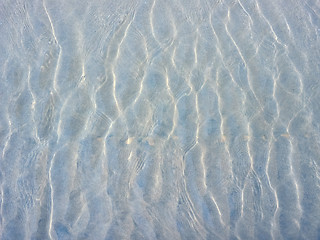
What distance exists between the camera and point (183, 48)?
131 inches


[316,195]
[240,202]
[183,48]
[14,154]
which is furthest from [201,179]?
[14,154]

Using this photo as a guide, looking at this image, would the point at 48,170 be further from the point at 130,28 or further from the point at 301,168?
the point at 301,168

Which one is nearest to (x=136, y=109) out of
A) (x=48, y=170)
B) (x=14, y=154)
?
(x=48, y=170)

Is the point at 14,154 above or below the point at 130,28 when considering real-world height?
below

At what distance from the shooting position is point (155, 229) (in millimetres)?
3145

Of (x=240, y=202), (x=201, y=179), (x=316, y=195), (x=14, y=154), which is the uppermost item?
(x=14, y=154)

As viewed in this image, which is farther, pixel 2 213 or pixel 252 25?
pixel 252 25

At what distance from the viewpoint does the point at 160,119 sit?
10.6 feet

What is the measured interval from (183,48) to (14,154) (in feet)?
7.18

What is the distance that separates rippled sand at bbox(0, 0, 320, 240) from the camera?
3146 millimetres

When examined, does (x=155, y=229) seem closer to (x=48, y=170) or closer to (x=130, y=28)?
(x=48, y=170)

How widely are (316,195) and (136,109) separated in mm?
2129

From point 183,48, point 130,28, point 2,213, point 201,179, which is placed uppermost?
point 130,28

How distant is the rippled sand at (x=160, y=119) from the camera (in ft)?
10.3
